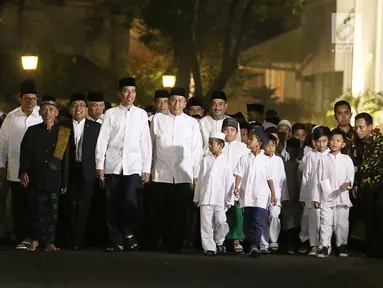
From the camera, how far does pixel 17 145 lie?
1034 cm

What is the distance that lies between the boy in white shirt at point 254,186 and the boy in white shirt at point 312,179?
37 centimetres

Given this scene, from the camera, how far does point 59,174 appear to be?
9.95 metres

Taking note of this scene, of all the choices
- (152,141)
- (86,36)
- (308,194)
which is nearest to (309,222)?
(308,194)

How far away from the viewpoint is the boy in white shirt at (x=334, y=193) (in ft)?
32.9

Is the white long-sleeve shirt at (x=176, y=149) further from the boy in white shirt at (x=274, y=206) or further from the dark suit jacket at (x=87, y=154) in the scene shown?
the boy in white shirt at (x=274, y=206)

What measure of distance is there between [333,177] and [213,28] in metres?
7.13

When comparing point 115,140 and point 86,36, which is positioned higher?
point 86,36

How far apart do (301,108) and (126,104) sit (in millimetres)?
6643

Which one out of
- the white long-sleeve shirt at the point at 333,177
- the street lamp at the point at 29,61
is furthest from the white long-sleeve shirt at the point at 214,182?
the street lamp at the point at 29,61

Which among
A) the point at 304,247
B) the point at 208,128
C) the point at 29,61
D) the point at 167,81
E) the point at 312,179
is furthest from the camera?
the point at 167,81

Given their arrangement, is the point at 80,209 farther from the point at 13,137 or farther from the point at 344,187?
the point at 344,187

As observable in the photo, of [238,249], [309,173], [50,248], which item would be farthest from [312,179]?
[50,248]

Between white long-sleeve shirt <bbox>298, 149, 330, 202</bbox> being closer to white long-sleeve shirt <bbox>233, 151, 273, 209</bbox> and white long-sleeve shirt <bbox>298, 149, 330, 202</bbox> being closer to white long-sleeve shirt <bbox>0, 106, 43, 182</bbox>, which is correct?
white long-sleeve shirt <bbox>233, 151, 273, 209</bbox>

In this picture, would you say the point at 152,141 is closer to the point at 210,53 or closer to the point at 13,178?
the point at 13,178
